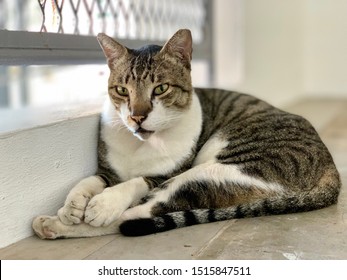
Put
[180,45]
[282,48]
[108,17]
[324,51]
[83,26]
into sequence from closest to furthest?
[180,45]
[83,26]
[108,17]
[282,48]
[324,51]

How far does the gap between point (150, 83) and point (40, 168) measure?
18.9 inches

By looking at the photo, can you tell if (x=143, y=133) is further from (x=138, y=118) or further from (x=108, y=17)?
(x=108, y=17)

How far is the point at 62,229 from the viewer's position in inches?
65.1

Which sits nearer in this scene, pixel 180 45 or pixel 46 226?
pixel 46 226

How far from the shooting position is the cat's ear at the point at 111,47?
5.98 feet

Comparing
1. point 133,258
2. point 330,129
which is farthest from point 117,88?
point 330,129

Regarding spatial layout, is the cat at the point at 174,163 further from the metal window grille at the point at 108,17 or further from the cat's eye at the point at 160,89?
the metal window grille at the point at 108,17

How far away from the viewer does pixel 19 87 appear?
4168 millimetres

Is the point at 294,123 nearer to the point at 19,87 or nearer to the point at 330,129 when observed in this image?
the point at 330,129

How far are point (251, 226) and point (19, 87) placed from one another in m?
2.98

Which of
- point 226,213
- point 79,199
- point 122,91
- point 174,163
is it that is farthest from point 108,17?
point 226,213

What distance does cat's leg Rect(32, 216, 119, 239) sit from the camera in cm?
165

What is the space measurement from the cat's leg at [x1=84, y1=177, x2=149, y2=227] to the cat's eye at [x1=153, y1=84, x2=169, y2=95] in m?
0.33

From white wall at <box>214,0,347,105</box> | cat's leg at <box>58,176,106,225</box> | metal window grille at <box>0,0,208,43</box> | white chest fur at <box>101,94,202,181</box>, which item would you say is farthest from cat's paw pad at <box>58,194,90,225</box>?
white wall at <box>214,0,347,105</box>
